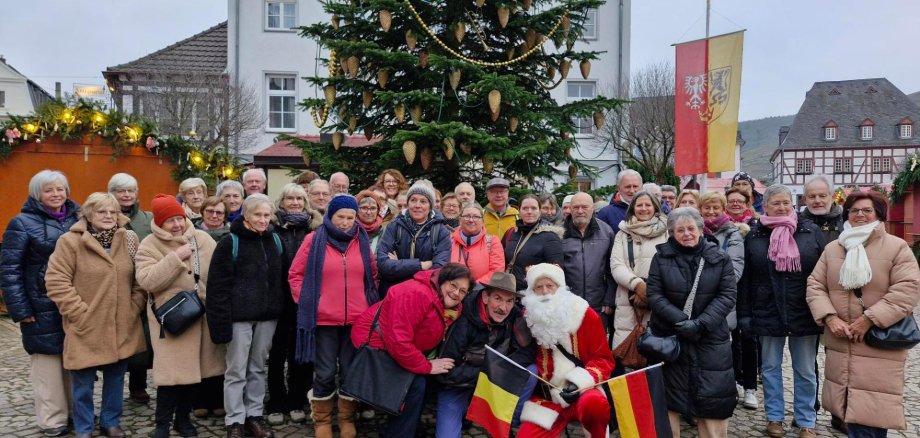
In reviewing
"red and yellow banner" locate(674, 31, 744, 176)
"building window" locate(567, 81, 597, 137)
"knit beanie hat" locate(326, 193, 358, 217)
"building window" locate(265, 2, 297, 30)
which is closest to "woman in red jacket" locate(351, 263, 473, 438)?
"knit beanie hat" locate(326, 193, 358, 217)

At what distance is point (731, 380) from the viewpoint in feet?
13.7

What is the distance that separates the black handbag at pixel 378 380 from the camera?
410 centimetres

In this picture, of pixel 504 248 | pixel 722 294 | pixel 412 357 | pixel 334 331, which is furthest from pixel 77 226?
pixel 722 294

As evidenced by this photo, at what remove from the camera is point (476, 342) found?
431 cm

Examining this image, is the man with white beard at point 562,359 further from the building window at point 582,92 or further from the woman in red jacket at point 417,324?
the building window at point 582,92

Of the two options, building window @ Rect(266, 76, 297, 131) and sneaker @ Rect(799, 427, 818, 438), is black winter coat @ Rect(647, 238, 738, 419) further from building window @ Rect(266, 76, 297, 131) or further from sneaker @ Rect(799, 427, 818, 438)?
building window @ Rect(266, 76, 297, 131)

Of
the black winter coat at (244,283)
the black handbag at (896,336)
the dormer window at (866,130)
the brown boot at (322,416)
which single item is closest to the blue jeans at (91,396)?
the black winter coat at (244,283)

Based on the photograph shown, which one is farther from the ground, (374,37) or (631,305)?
(374,37)

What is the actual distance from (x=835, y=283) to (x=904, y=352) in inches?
25.5

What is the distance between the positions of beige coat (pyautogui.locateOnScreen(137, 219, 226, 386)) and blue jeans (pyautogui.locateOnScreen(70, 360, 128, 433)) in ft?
1.51

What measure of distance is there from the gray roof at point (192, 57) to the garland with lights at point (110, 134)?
10.3 metres

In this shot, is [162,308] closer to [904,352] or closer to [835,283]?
[835,283]

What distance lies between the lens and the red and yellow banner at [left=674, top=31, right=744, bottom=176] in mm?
9500

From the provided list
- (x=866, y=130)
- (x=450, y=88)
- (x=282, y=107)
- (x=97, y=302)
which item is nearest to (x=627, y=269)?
(x=450, y=88)
